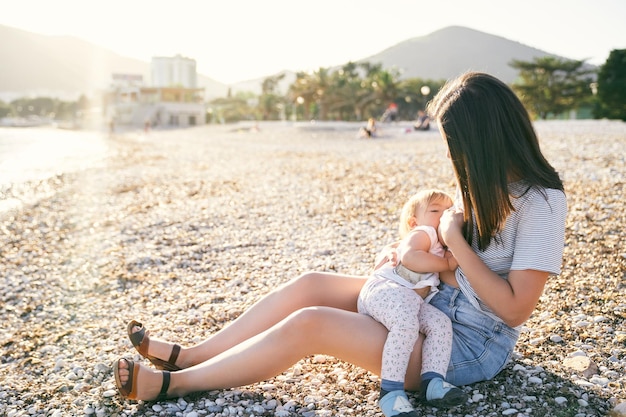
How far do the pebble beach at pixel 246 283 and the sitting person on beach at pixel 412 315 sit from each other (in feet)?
0.67

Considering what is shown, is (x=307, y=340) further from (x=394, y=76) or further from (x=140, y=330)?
(x=394, y=76)

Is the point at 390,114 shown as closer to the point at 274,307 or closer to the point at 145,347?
the point at 274,307

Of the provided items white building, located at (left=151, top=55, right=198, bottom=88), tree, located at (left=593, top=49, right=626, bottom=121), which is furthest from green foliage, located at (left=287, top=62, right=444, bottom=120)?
white building, located at (left=151, top=55, right=198, bottom=88)

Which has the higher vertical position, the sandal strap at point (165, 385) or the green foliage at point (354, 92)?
the green foliage at point (354, 92)

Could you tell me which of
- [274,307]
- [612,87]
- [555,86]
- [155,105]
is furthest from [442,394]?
[155,105]

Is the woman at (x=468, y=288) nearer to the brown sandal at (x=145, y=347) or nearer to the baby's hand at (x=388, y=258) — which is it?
the brown sandal at (x=145, y=347)

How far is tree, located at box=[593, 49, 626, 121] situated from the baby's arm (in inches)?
1182

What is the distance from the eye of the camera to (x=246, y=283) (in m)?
4.79

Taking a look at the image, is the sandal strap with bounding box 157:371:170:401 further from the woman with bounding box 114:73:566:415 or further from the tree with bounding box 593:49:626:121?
the tree with bounding box 593:49:626:121

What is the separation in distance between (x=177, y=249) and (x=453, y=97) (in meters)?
4.44

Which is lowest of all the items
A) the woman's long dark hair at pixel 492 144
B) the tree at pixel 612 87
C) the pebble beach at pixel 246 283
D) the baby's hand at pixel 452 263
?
the pebble beach at pixel 246 283

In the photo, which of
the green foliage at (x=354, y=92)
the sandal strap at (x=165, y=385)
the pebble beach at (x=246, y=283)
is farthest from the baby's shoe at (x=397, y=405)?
the green foliage at (x=354, y=92)

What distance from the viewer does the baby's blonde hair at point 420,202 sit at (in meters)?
2.88

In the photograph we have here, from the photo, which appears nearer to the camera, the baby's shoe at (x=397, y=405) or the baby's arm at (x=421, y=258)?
the baby's shoe at (x=397, y=405)
